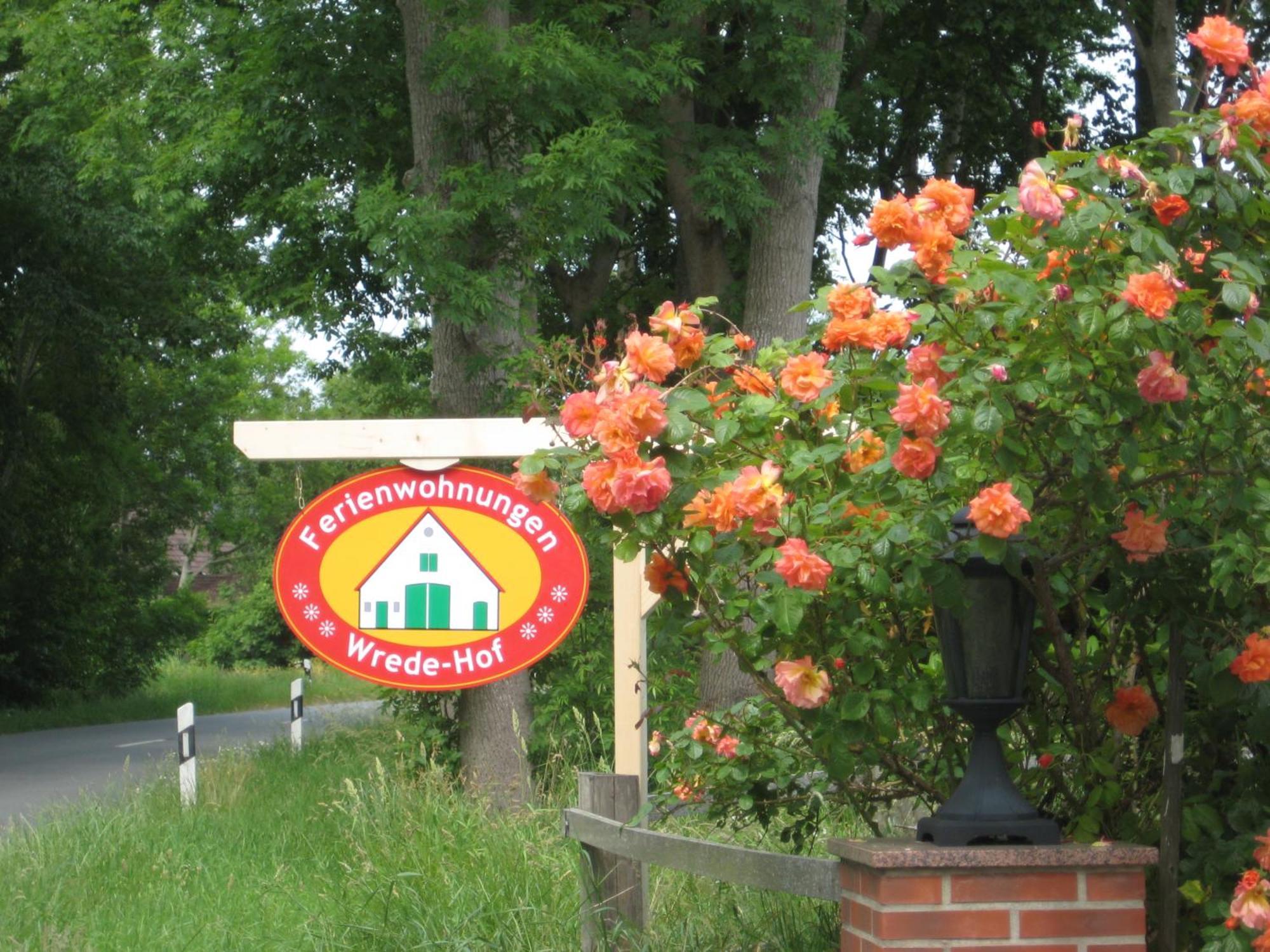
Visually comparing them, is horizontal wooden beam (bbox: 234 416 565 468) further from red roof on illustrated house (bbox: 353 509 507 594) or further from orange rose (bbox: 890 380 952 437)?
orange rose (bbox: 890 380 952 437)

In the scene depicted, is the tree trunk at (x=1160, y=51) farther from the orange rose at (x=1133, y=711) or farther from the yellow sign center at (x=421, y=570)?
the orange rose at (x=1133, y=711)

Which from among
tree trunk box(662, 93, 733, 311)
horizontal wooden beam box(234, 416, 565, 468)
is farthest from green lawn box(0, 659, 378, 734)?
horizontal wooden beam box(234, 416, 565, 468)

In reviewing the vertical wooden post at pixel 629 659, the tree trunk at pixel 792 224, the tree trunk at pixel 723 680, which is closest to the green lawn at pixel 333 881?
the vertical wooden post at pixel 629 659

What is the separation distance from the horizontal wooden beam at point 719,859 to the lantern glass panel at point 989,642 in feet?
1.75

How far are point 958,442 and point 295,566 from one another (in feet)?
11.0

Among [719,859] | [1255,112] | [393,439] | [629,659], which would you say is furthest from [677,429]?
[393,439]

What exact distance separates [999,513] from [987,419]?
193 millimetres

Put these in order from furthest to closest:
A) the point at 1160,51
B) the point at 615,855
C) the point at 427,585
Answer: the point at 1160,51, the point at 427,585, the point at 615,855

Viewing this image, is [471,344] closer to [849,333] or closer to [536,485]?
[536,485]

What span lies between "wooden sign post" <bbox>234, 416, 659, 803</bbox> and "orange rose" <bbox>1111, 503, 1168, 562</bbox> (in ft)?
8.51

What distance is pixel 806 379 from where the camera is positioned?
3668 millimetres

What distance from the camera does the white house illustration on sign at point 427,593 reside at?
6.29 m

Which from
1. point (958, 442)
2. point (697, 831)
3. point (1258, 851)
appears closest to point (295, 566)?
point (697, 831)

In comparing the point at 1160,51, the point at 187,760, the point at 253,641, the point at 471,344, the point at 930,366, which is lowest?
the point at 253,641
